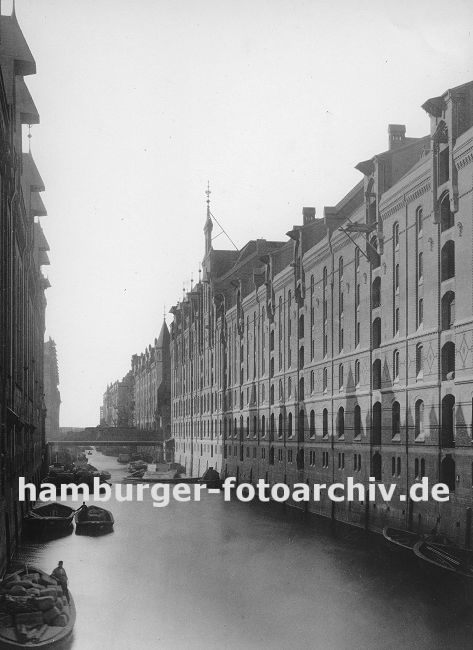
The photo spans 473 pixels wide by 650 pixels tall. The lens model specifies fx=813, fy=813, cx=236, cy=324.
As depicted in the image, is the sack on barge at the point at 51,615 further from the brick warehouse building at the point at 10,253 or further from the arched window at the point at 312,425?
the arched window at the point at 312,425

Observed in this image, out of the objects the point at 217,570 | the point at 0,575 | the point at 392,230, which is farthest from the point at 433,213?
the point at 0,575

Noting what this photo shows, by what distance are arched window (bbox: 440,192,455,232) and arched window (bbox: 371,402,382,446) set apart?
11.7 m

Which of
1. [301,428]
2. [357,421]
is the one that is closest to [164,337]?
[301,428]

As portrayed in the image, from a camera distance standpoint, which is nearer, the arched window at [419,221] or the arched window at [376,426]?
the arched window at [419,221]

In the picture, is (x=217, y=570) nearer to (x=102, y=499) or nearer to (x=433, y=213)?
(x=433, y=213)

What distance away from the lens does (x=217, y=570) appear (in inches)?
1467

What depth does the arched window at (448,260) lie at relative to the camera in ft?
122

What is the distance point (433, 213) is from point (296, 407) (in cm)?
2462

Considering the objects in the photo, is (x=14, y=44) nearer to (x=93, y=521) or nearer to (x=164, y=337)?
(x=93, y=521)

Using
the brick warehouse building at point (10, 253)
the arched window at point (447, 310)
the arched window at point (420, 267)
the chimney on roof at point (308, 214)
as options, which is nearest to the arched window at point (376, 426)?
the arched window at point (420, 267)

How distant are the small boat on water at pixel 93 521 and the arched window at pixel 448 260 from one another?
26.1 metres

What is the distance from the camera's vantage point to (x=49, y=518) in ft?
152

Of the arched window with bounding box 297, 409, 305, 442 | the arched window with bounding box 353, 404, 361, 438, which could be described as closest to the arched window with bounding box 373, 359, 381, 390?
the arched window with bounding box 353, 404, 361, 438

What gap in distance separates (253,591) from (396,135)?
31015mm
